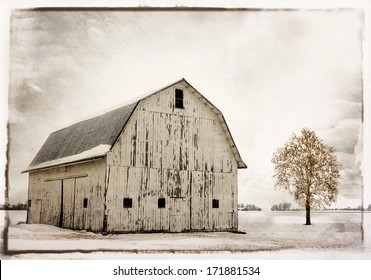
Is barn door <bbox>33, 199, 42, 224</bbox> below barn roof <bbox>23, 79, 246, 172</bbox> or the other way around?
below

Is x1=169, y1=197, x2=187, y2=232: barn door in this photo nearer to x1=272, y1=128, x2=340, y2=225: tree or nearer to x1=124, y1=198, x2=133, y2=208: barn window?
x1=124, y1=198, x2=133, y2=208: barn window

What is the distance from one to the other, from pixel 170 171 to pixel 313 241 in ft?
16.3

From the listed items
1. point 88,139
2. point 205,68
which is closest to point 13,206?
point 88,139

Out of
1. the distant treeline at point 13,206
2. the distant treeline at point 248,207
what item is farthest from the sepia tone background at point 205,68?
the distant treeline at point 248,207

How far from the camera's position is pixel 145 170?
17922 mm

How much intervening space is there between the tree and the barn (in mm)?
1535

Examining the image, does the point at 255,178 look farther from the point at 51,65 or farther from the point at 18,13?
the point at 18,13

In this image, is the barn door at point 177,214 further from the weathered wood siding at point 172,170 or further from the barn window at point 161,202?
the barn window at point 161,202

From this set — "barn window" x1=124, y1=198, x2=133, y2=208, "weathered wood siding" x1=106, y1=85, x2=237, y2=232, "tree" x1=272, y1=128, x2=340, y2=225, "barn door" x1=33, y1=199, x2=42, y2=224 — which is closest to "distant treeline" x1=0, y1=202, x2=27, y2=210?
"barn door" x1=33, y1=199, x2=42, y2=224

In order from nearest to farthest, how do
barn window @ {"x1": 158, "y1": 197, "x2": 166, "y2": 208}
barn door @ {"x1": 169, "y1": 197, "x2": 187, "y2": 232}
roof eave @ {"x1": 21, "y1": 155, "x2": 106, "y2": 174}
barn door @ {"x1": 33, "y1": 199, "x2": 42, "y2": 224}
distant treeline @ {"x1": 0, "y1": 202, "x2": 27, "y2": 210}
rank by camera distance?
distant treeline @ {"x1": 0, "y1": 202, "x2": 27, "y2": 210}
roof eave @ {"x1": 21, "y1": 155, "x2": 106, "y2": 174}
barn window @ {"x1": 158, "y1": 197, "x2": 166, "y2": 208}
barn door @ {"x1": 169, "y1": 197, "x2": 187, "y2": 232}
barn door @ {"x1": 33, "y1": 199, "x2": 42, "y2": 224}

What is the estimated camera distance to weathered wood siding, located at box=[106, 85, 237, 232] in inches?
688

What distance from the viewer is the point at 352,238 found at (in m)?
16.7

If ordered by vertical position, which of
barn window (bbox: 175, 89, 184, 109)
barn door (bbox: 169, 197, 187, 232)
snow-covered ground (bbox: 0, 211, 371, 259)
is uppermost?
barn window (bbox: 175, 89, 184, 109)
